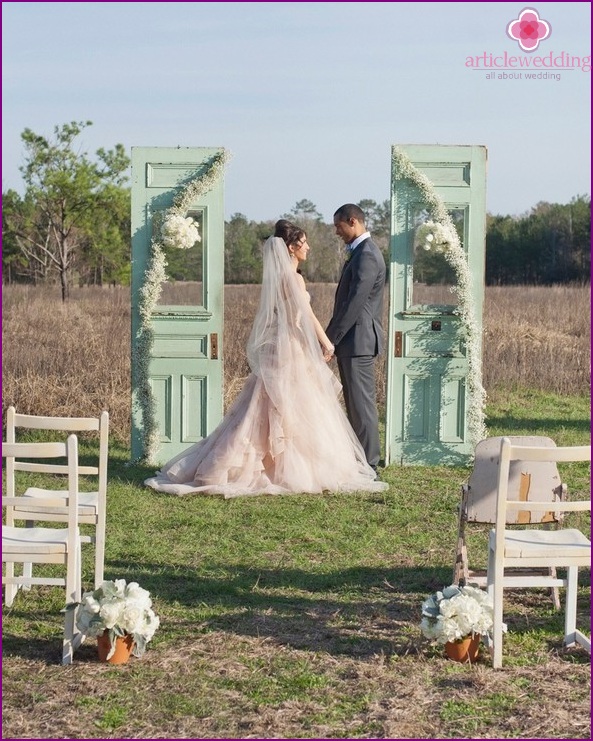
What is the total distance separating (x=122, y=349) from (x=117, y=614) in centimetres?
852

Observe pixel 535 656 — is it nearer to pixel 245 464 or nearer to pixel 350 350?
pixel 245 464

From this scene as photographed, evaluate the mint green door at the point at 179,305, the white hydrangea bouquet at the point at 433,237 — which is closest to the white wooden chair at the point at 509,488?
the white hydrangea bouquet at the point at 433,237

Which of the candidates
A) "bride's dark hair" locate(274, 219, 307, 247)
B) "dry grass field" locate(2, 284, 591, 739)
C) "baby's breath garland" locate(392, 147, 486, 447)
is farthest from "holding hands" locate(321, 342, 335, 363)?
"baby's breath garland" locate(392, 147, 486, 447)

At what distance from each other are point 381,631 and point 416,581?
3.05ft

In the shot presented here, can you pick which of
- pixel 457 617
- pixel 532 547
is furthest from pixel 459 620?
pixel 532 547

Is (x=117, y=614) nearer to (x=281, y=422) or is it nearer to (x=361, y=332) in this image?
(x=281, y=422)

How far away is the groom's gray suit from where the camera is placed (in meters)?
8.82

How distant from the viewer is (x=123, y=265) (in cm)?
2786

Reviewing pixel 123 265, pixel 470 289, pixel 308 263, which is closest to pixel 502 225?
pixel 123 265

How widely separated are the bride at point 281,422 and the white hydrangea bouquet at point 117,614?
3442 mm

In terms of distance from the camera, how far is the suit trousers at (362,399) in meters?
8.96

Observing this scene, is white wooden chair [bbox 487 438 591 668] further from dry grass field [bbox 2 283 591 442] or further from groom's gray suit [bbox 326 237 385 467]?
dry grass field [bbox 2 283 591 442]

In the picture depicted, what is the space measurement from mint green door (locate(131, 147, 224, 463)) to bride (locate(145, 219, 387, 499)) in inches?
37.0

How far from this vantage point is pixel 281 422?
8188 mm
